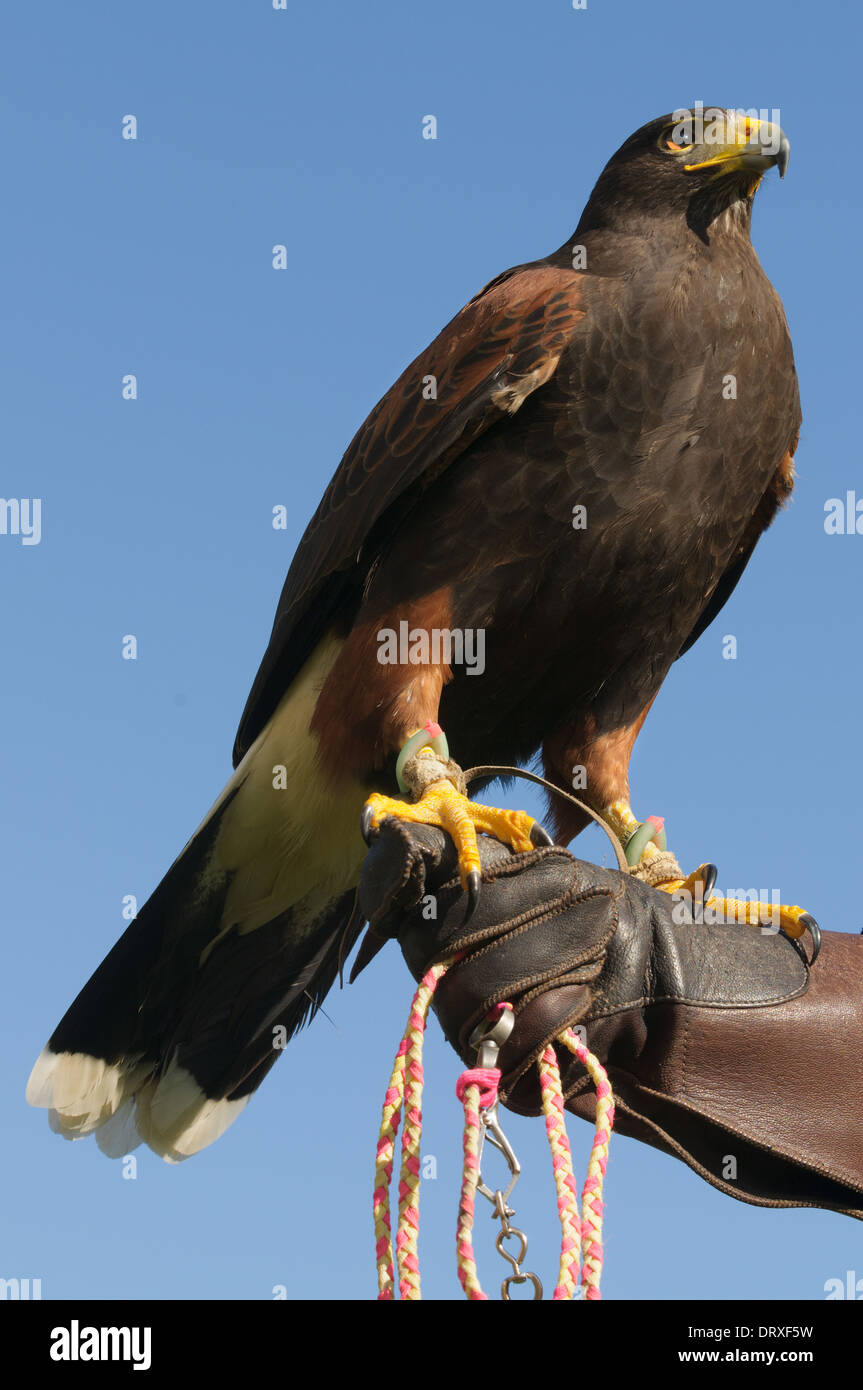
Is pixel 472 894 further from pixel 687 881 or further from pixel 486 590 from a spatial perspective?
pixel 486 590

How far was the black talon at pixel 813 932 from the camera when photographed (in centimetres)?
285

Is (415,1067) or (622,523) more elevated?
(622,523)

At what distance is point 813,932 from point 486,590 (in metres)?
1.34

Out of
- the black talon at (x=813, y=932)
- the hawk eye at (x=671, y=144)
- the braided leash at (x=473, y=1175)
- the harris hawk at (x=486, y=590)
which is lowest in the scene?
the braided leash at (x=473, y=1175)

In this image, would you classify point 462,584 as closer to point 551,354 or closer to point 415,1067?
point 551,354

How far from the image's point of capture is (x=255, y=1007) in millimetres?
4293

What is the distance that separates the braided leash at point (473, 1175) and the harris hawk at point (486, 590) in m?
0.90

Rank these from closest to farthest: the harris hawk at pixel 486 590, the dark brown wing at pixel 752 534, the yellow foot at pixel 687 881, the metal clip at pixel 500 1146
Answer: the metal clip at pixel 500 1146 → the yellow foot at pixel 687 881 → the harris hawk at pixel 486 590 → the dark brown wing at pixel 752 534

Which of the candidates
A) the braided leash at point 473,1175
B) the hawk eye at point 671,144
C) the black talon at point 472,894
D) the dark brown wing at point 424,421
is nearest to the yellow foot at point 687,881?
the black talon at point 472,894

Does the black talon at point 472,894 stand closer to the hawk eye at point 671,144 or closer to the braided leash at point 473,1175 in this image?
the braided leash at point 473,1175

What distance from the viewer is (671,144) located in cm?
418
